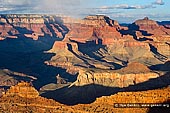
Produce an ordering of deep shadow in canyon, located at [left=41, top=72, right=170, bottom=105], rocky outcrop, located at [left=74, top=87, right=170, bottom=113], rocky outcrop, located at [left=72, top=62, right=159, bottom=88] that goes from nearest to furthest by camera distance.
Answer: rocky outcrop, located at [left=74, top=87, right=170, bottom=113] → deep shadow in canyon, located at [left=41, top=72, right=170, bottom=105] → rocky outcrop, located at [left=72, top=62, right=159, bottom=88]

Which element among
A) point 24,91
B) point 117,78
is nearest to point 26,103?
point 24,91

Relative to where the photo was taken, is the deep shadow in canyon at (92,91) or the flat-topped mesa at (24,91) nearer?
the flat-topped mesa at (24,91)

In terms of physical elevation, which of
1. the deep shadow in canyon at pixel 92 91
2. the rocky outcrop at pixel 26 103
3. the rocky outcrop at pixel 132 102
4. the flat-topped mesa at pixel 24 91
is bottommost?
the deep shadow in canyon at pixel 92 91

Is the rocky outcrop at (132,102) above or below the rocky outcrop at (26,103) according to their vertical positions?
above

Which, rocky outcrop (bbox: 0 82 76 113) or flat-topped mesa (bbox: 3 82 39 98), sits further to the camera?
flat-topped mesa (bbox: 3 82 39 98)

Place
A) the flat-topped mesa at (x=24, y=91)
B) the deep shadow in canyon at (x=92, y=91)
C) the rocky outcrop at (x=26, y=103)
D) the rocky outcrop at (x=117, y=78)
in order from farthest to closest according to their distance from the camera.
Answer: the rocky outcrop at (x=117, y=78) < the deep shadow in canyon at (x=92, y=91) < the flat-topped mesa at (x=24, y=91) < the rocky outcrop at (x=26, y=103)

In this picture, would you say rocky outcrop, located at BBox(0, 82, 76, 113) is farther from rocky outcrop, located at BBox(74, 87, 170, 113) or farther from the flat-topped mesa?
rocky outcrop, located at BBox(74, 87, 170, 113)

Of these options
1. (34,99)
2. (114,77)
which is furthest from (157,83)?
(34,99)

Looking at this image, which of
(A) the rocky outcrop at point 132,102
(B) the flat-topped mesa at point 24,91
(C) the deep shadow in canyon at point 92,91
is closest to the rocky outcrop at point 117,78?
(C) the deep shadow in canyon at point 92,91

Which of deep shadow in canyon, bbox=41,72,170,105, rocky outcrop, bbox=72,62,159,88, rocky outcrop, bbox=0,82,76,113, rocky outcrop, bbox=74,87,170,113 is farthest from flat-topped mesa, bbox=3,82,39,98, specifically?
rocky outcrop, bbox=72,62,159,88

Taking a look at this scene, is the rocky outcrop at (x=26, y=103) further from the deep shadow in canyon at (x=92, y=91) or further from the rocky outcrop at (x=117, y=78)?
the rocky outcrop at (x=117, y=78)

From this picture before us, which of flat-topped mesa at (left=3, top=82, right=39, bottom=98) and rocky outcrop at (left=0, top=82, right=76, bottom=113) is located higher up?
flat-topped mesa at (left=3, top=82, right=39, bottom=98)
